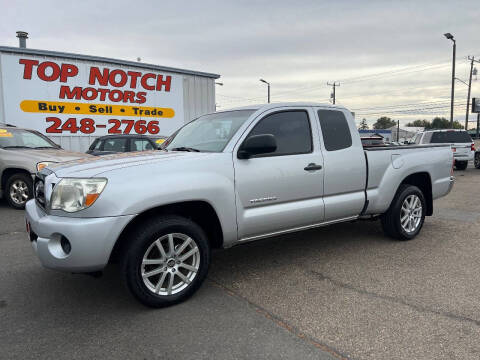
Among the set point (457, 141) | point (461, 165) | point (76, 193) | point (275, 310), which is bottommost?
point (275, 310)

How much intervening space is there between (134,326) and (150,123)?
1304 cm

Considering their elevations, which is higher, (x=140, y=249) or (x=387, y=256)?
(x=140, y=249)

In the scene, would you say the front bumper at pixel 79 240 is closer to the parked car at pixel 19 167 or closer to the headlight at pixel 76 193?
the headlight at pixel 76 193

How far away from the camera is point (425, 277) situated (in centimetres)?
389

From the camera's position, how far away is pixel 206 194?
11.1 feet

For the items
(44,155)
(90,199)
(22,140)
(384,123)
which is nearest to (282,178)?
(90,199)

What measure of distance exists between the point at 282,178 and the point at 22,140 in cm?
675

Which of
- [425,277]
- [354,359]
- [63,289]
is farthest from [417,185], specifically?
[63,289]

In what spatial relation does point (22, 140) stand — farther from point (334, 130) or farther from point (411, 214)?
point (411, 214)

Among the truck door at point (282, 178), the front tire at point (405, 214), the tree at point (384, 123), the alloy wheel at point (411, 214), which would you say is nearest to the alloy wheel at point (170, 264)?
the truck door at point (282, 178)

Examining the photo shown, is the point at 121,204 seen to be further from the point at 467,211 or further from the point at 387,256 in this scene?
the point at 467,211

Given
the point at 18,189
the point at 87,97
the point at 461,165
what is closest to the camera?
the point at 18,189

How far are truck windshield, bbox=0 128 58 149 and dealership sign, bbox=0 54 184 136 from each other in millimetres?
4092

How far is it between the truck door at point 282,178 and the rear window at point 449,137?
12510 millimetres
